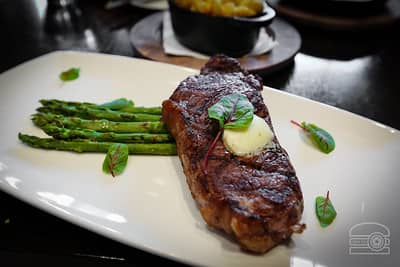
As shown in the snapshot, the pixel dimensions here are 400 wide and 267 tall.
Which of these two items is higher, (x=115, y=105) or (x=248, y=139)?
(x=248, y=139)

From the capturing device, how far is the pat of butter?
1.95m

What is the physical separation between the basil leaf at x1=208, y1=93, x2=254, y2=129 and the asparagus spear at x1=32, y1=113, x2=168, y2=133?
0.50 m

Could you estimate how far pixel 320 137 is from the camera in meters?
2.34

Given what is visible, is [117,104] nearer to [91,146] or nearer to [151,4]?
[91,146]

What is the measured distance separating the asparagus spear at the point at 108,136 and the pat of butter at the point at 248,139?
1.71 ft

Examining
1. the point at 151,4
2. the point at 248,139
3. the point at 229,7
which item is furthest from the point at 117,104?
the point at 151,4

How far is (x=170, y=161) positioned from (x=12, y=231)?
0.88m

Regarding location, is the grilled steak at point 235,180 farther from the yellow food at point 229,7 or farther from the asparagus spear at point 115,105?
the yellow food at point 229,7

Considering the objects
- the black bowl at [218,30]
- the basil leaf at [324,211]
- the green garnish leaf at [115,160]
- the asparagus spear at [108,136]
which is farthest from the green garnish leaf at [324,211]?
the black bowl at [218,30]

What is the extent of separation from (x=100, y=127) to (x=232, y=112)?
89 cm

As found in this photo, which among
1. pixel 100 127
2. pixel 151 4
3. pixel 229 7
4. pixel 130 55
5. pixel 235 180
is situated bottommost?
pixel 130 55

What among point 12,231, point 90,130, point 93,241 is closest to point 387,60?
point 90,130

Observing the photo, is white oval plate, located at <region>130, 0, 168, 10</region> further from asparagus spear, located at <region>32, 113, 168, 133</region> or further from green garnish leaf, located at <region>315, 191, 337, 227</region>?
green garnish leaf, located at <region>315, 191, 337, 227</region>

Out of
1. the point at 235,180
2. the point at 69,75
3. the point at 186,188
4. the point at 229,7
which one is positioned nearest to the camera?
the point at 235,180
